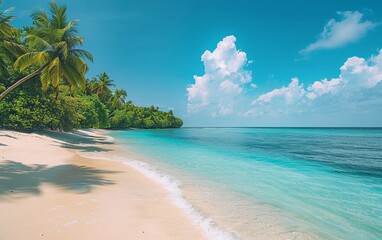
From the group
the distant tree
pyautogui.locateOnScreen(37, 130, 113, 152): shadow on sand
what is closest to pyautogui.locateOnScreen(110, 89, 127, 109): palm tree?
the distant tree

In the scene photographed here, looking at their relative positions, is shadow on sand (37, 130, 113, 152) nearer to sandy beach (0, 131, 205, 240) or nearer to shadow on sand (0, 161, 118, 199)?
shadow on sand (0, 161, 118, 199)

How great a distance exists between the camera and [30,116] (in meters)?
23.0

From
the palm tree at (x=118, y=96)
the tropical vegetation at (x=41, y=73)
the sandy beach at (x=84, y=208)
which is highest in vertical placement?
the palm tree at (x=118, y=96)

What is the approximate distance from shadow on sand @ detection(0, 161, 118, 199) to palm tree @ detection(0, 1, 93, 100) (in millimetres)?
4578

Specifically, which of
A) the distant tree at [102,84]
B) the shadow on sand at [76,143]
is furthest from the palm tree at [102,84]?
the shadow on sand at [76,143]

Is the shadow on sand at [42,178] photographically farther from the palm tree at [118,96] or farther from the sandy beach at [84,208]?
the palm tree at [118,96]

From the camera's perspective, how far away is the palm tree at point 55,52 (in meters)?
12.4

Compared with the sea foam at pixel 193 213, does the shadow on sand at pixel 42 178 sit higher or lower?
higher

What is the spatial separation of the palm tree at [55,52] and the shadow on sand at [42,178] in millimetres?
4578

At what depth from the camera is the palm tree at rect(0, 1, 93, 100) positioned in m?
→ 12.4

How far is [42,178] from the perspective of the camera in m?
8.86

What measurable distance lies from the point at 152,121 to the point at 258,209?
369 feet

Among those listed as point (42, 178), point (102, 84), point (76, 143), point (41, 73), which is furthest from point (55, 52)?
point (102, 84)

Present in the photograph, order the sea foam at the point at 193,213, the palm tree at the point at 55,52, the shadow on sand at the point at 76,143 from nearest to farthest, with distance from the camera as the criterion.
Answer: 1. the sea foam at the point at 193,213
2. the palm tree at the point at 55,52
3. the shadow on sand at the point at 76,143
